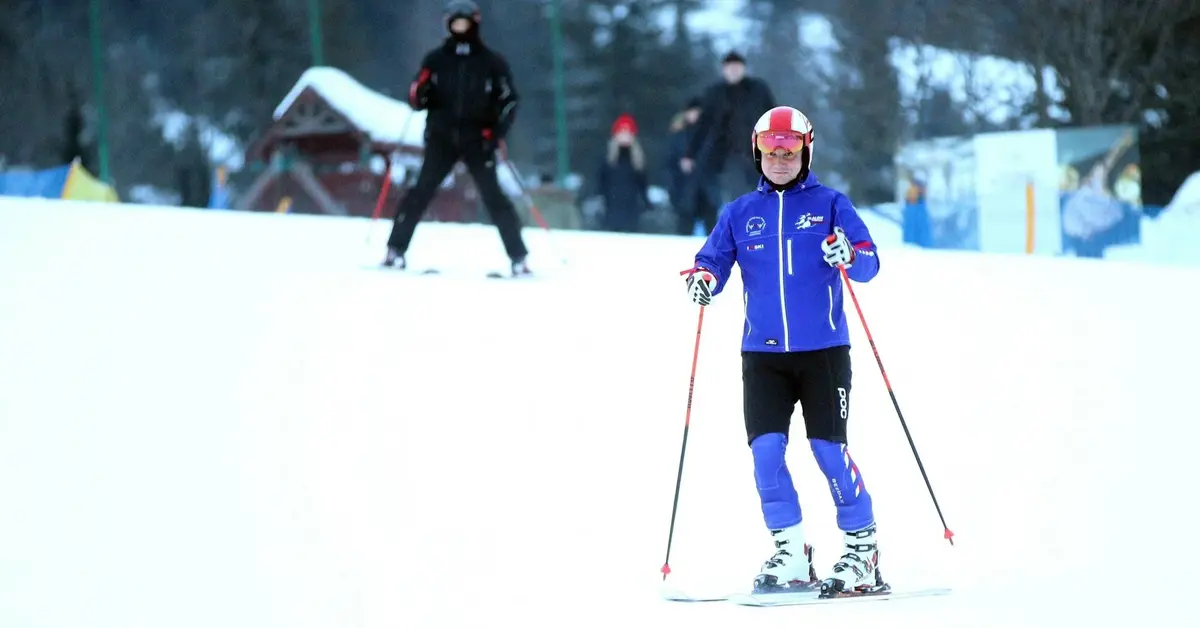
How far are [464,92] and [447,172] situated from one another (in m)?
0.54

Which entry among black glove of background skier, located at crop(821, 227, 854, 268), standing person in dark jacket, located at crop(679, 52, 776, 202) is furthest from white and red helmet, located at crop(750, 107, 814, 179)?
standing person in dark jacket, located at crop(679, 52, 776, 202)

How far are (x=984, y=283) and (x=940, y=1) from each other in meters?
16.3

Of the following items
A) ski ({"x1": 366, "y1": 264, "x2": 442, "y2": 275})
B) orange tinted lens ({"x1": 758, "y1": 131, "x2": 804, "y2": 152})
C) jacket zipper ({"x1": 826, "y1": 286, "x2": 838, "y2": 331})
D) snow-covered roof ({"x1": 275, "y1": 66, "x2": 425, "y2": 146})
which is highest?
snow-covered roof ({"x1": 275, "y1": 66, "x2": 425, "y2": 146})

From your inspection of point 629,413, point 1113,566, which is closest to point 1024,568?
point 1113,566

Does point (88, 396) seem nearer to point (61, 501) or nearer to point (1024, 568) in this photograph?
point (61, 501)

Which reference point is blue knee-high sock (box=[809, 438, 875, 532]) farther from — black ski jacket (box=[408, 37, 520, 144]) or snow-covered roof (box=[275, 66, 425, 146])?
snow-covered roof (box=[275, 66, 425, 146])

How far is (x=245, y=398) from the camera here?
6.35 meters

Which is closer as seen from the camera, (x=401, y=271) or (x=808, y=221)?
(x=808, y=221)

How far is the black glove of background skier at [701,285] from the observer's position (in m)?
4.23

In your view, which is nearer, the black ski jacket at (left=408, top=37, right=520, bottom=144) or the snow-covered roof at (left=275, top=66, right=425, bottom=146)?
the black ski jacket at (left=408, top=37, right=520, bottom=144)

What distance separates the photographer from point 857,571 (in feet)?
13.8

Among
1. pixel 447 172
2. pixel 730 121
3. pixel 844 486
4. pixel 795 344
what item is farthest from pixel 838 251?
pixel 730 121

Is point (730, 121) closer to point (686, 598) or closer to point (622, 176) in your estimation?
point (622, 176)

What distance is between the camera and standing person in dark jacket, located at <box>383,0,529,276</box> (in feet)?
29.2
